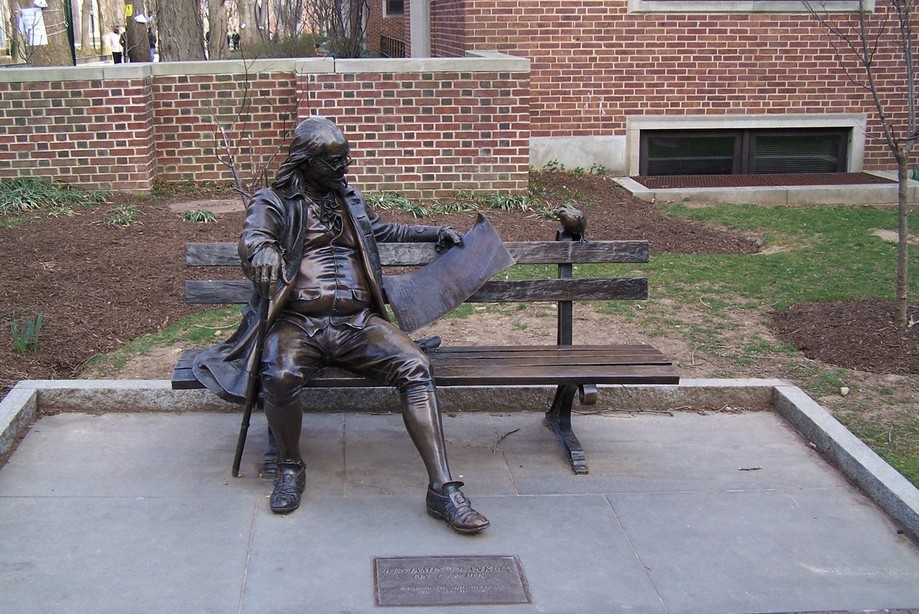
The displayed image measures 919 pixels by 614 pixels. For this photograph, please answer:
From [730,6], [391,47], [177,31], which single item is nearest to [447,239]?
[730,6]

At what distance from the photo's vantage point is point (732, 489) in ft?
15.0

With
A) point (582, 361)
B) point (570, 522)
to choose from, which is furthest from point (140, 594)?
point (582, 361)

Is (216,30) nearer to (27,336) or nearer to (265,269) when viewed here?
(27,336)

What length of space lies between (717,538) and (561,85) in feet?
28.1

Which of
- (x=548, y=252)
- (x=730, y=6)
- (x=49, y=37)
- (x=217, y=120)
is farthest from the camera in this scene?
(x=49, y=37)

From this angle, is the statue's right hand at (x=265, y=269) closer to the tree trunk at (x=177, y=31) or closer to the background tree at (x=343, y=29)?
the tree trunk at (x=177, y=31)

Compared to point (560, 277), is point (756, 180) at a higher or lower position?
lower

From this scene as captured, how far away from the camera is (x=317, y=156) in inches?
170

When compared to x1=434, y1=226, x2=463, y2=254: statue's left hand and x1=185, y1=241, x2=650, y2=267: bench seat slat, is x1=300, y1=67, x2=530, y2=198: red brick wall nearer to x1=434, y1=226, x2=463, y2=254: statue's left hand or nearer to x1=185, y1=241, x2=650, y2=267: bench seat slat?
x1=185, y1=241, x2=650, y2=267: bench seat slat

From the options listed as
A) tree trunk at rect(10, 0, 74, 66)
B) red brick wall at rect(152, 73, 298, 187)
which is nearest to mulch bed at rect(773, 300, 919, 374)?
red brick wall at rect(152, 73, 298, 187)

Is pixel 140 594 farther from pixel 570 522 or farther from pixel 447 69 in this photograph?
pixel 447 69

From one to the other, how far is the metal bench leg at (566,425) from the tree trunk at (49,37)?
44.0ft

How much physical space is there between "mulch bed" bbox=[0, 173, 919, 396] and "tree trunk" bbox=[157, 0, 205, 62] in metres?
4.69

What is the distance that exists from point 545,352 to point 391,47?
20120 millimetres
